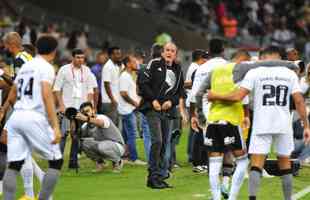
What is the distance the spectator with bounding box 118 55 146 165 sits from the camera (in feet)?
61.0

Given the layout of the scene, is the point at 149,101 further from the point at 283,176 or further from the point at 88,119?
the point at 283,176

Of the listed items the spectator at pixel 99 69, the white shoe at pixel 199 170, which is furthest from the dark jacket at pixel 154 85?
the spectator at pixel 99 69

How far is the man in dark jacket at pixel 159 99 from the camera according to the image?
49.3 feet

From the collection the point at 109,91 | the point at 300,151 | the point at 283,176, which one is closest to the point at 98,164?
the point at 109,91

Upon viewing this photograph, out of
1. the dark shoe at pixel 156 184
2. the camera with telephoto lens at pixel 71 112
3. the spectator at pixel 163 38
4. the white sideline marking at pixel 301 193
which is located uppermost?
the spectator at pixel 163 38

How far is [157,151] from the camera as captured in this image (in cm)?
1497

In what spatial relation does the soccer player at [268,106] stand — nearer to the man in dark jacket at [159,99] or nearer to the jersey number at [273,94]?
the jersey number at [273,94]

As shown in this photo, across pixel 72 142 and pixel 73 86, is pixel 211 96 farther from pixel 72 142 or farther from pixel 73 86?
pixel 73 86

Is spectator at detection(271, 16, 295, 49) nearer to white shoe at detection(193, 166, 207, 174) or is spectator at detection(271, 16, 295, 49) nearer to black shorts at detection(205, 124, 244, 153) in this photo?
white shoe at detection(193, 166, 207, 174)

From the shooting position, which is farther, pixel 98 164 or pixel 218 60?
pixel 98 164

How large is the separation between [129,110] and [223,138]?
605 cm

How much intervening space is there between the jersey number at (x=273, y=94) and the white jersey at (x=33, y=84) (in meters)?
2.52

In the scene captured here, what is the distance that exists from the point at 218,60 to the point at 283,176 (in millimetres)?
1936

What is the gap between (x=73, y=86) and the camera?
691 inches
